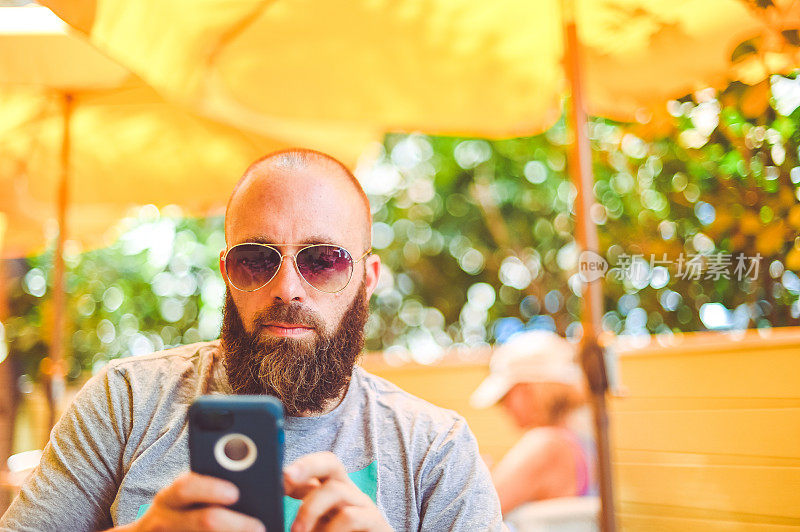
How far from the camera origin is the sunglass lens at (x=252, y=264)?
1580 millimetres

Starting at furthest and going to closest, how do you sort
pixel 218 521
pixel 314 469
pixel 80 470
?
pixel 80 470 < pixel 314 469 < pixel 218 521

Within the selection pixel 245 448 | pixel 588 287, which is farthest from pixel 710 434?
pixel 245 448

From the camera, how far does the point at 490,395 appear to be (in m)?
4.13

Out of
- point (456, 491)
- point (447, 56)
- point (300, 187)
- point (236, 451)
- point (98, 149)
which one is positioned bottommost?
point (456, 491)

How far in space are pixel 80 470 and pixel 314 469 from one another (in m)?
0.62

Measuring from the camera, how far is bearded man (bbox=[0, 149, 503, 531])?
1.47 meters

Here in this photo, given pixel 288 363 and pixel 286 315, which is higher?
pixel 286 315

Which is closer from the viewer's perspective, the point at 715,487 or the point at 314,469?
the point at 314,469

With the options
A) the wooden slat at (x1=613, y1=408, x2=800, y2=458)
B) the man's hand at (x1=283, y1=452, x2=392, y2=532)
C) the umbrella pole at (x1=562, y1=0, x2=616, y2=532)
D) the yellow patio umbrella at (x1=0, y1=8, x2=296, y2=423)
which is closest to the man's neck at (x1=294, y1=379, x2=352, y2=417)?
the man's hand at (x1=283, y1=452, x2=392, y2=532)

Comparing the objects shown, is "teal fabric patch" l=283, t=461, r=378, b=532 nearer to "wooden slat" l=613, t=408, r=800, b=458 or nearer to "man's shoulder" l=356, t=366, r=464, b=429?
"man's shoulder" l=356, t=366, r=464, b=429

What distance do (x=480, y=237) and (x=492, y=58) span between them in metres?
8.25

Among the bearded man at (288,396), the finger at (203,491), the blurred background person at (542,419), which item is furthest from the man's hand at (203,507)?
the blurred background person at (542,419)

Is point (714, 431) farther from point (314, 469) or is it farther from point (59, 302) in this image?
point (59, 302)

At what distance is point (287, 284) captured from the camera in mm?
1561
